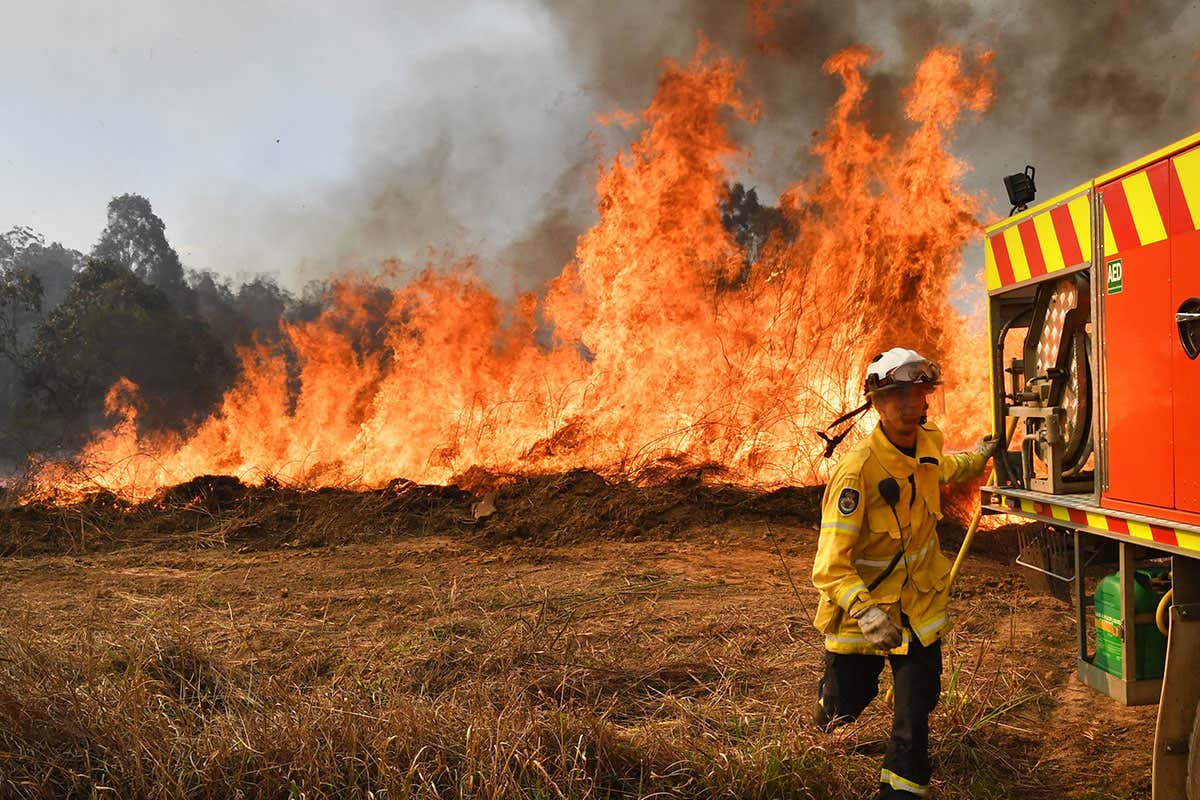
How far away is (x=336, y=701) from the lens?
3941mm

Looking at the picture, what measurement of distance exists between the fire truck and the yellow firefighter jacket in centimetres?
78

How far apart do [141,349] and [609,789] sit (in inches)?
1265

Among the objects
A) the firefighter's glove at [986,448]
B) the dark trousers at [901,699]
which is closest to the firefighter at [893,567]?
the dark trousers at [901,699]

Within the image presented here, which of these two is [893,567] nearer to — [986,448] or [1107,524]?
[1107,524]

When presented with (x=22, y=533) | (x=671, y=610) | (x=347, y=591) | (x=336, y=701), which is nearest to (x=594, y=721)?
(x=336, y=701)

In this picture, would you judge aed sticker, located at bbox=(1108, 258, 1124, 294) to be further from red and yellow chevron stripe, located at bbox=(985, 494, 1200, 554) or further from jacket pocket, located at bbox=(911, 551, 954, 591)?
jacket pocket, located at bbox=(911, 551, 954, 591)

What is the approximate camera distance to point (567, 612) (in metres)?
7.00

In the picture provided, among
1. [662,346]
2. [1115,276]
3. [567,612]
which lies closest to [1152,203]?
[1115,276]

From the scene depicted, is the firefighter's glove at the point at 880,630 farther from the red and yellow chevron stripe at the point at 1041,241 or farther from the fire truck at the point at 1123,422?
the red and yellow chevron stripe at the point at 1041,241

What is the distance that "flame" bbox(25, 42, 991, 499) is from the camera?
11750 mm

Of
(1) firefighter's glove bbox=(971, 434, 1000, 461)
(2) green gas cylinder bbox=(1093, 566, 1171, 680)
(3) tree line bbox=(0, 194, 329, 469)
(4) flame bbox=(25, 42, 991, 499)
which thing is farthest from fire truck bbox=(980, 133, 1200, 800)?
(3) tree line bbox=(0, 194, 329, 469)

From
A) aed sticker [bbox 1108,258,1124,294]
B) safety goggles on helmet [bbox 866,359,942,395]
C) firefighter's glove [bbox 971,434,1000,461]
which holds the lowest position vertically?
firefighter's glove [bbox 971,434,1000,461]

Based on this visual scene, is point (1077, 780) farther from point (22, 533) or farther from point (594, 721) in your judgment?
point (22, 533)

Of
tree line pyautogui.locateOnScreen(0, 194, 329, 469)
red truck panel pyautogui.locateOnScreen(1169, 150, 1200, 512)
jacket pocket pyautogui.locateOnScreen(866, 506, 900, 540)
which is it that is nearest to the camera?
red truck panel pyautogui.locateOnScreen(1169, 150, 1200, 512)
